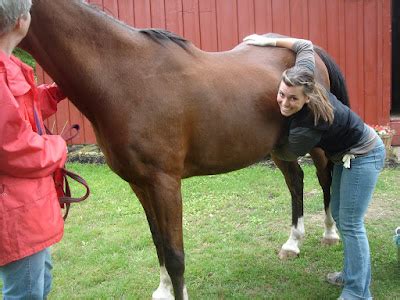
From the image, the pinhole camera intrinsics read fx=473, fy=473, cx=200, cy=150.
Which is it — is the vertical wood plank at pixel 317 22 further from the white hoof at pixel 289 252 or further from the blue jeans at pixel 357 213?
the blue jeans at pixel 357 213

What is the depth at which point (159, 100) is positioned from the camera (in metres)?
2.42

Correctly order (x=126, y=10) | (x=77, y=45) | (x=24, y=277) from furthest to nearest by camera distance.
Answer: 1. (x=126, y=10)
2. (x=77, y=45)
3. (x=24, y=277)

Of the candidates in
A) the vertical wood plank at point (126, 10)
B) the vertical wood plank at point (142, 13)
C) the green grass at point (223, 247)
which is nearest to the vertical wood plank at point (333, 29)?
the green grass at point (223, 247)

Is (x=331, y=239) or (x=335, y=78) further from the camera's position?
(x=331, y=239)

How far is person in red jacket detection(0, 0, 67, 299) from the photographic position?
166cm

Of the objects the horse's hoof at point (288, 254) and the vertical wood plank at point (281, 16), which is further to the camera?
the vertical wood plank at point (281, 16)

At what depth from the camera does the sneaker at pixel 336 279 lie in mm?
3191

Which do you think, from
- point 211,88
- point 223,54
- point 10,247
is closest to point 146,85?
point 211,88

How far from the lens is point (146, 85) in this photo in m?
2.41

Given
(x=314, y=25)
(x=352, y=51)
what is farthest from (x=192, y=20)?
(x=352, y=51)

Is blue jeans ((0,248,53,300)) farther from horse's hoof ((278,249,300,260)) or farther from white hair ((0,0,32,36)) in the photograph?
horse's hoof ((278,249,300,260))

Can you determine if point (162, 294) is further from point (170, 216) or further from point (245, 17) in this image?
point (245, 17)

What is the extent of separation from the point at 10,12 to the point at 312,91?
1528 millimetres

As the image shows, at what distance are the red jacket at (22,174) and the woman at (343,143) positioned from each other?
4.25 feet
